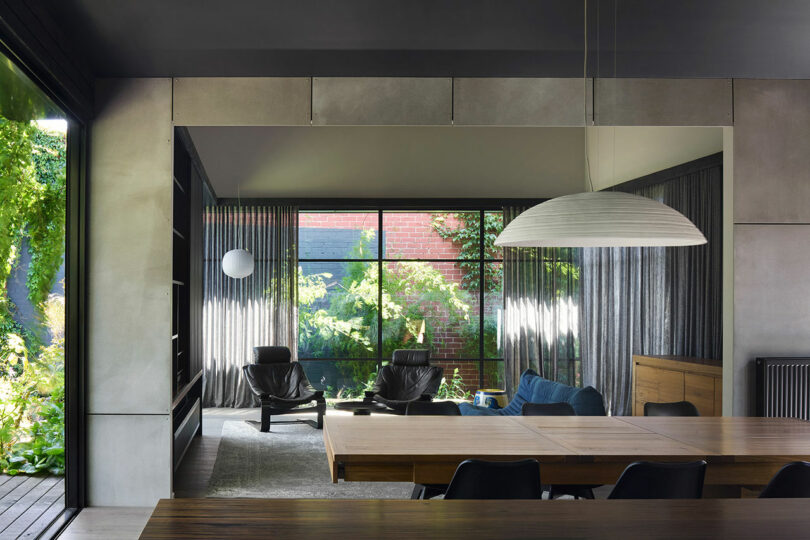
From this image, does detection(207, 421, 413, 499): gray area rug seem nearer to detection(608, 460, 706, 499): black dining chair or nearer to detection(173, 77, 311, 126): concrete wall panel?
detection(608, 460, 706, 499): black dining chair

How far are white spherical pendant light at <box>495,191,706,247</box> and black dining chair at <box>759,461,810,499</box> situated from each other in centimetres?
94

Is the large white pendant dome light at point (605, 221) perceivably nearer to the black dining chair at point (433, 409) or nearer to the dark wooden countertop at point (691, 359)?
the black dining chair at point (433, 409)

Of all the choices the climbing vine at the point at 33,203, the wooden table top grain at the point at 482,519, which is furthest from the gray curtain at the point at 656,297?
the wooden table top grain at the point at 482,519

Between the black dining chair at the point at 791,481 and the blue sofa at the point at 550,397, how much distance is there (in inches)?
92.0

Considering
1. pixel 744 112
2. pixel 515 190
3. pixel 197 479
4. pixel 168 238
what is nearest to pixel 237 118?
pixel 168 238

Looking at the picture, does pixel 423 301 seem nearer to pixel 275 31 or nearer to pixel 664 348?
pixel 664 348

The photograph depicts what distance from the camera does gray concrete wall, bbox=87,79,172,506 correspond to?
4.77m

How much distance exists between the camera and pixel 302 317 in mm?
9734

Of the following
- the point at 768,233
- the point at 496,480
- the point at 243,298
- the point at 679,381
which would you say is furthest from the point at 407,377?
the point at 496,480

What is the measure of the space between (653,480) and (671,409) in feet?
6.46

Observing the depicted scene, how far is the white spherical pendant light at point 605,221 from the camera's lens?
2.84 metres

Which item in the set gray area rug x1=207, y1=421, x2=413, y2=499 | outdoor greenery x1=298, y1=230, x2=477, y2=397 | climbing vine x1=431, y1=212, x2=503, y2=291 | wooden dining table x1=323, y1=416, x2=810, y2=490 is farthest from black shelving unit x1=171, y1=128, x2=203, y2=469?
climbing vine x1=431, y1=212, x2=503, y2=291

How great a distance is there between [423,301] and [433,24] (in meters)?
6.18

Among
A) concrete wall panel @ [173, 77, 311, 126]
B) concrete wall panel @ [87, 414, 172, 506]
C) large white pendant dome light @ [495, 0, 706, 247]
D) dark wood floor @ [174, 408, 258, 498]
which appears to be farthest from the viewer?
dark wood floor @ [174, 408, 258, 498]
